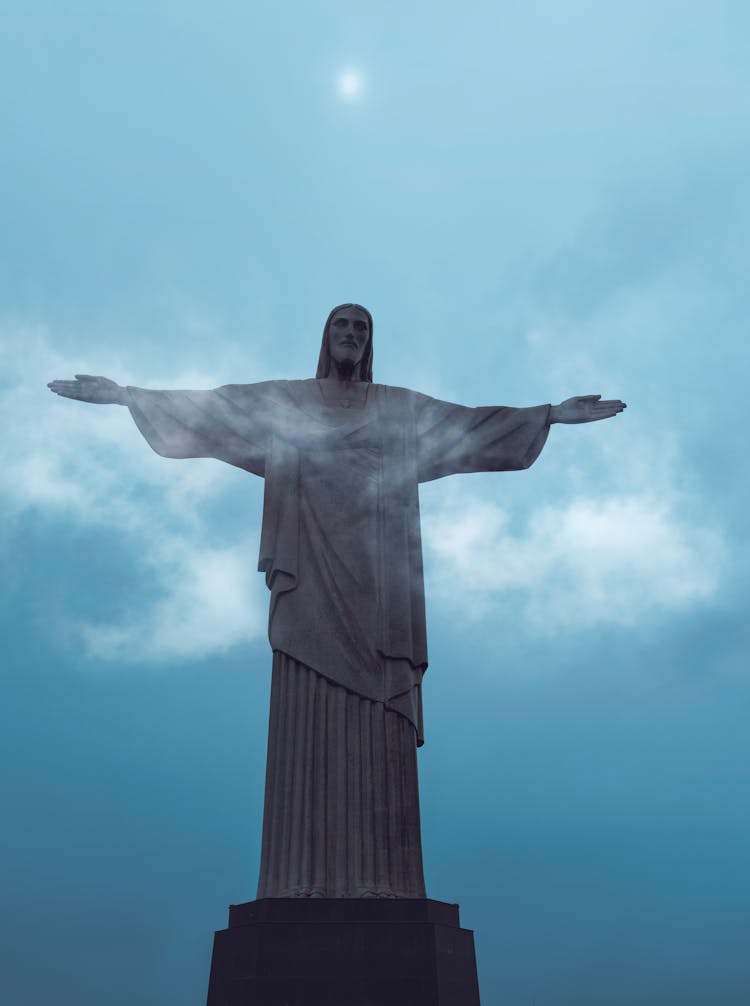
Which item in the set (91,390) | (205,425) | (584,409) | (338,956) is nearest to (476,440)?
(584,409)

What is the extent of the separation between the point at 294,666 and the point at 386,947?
2.51 m

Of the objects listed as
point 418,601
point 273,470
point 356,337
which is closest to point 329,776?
point 418,601

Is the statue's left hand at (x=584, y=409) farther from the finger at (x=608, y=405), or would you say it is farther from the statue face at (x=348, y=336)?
the statue face at (x=348, y=336)

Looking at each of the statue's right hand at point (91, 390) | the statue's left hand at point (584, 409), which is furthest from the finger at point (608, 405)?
the statue's right hand at point (91, 390)

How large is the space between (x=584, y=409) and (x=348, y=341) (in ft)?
8.94

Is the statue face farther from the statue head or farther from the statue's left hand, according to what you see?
the statue's left hand

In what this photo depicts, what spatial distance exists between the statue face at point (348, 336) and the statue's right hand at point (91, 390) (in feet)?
7.68

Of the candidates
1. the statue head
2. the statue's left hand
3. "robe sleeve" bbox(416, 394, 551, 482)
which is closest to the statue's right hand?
the statue head

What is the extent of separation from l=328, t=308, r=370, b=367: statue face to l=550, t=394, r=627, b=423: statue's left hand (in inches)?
89.6

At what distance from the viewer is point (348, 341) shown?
32.4 feet

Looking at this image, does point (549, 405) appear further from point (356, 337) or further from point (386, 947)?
point (386, 947)

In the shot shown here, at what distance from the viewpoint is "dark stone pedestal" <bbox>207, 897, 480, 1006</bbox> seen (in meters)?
6.70

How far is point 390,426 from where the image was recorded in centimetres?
962

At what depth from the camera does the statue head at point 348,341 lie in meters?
9.88
